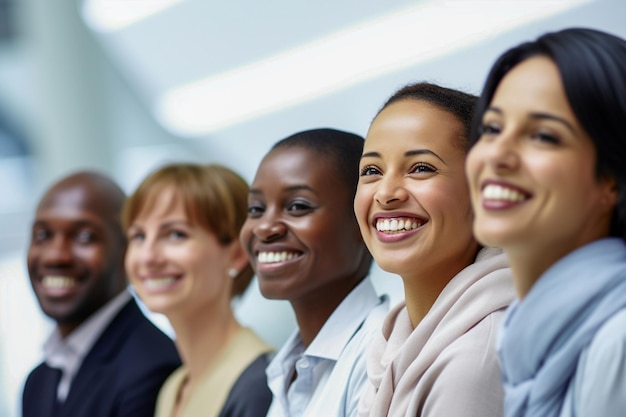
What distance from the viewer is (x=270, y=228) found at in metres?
1.84

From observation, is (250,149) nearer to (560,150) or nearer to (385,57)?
(385,57)

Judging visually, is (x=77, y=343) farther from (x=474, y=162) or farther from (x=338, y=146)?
(x=474, y=162)

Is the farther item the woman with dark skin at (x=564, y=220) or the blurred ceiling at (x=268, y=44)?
the blurred ceiling at (x=268, y=44)

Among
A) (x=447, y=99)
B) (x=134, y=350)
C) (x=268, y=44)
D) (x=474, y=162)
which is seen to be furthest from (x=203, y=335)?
(x=268, y=44)

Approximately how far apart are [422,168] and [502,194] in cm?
32

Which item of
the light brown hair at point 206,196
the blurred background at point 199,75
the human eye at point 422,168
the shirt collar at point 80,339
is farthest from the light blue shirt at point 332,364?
the blurred background at point 199,75

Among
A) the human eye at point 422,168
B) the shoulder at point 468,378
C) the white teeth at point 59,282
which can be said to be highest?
the human eye at point 422,168

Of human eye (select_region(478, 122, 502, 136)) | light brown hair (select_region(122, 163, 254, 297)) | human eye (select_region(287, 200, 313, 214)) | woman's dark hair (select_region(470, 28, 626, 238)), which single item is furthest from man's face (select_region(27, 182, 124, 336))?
woman's dark hair (select_region(470, 28, 626, 238))

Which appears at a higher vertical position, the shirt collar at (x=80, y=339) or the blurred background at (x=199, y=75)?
the blurred background at (x=199, y=75)

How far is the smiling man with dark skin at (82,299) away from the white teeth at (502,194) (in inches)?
56.3

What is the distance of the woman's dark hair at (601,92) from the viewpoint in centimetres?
117

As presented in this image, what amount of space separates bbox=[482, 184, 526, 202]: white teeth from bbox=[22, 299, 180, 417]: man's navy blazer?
4.59ft

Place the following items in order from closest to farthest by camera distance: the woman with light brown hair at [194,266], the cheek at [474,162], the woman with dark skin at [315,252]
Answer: the cheek at [474,162], the woman with dark skin at [315,252], the woman with light brown hair at [194,266]

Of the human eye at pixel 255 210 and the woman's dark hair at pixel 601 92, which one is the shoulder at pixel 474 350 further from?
the human eye at pixel 255 210
